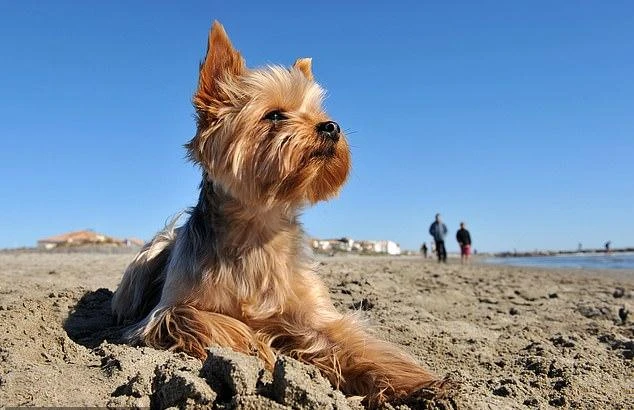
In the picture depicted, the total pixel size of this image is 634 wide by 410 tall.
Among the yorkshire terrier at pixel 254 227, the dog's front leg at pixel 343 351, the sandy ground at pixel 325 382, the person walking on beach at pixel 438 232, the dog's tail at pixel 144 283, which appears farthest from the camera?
the person walking on beach at pixel 438 232

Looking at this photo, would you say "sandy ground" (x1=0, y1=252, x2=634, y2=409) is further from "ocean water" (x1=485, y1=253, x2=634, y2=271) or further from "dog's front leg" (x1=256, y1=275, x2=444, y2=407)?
"ocean water" (x1=485, y1=253, x2=634, y2=271)

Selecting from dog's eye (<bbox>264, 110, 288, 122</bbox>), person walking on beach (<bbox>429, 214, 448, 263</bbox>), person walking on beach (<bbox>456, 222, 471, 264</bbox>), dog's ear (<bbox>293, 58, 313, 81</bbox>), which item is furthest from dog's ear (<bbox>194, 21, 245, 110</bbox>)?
person walking on beach (<bbox>456, 222, 471, 264</bbox>)

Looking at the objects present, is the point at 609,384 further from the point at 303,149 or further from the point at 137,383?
the point at 137,383

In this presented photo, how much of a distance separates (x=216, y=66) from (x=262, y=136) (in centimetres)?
71

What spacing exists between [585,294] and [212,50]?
8.08 m

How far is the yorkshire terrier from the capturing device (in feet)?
12.6

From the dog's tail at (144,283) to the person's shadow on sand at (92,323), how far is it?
14 centimetres

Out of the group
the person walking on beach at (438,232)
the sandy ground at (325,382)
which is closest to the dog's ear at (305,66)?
the sandy ground at (325,382)

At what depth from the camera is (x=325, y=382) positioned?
296 cm

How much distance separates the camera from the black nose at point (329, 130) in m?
4.27

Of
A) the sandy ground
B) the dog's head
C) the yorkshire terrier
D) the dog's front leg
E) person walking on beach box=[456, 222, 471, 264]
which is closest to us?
the sandy ground

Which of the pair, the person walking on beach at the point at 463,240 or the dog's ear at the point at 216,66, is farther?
the person walking on beach at the point at 463,240

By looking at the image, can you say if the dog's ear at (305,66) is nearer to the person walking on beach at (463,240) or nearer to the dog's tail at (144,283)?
the dog's tail at (144,283)

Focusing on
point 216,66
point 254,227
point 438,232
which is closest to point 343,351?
point 254,227
